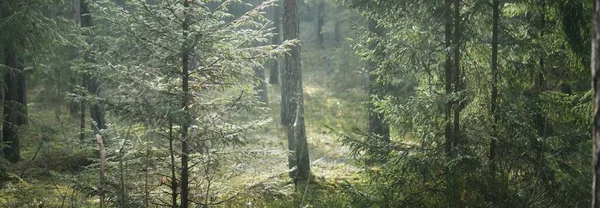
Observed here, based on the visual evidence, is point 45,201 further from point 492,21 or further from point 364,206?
point 492,21

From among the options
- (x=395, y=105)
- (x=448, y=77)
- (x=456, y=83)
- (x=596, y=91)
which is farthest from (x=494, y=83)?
(x=596, y=91)

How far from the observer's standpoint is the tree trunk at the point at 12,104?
11.8 m

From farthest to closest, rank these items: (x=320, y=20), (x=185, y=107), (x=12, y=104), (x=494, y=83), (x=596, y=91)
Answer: (x=320, y=20)
(x=12, y=104)
(x=494, y=83)
(x=185, y=107)
(x=596, y=91)

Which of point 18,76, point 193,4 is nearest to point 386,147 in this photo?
point 193,4

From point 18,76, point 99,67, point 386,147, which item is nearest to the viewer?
point 99,67

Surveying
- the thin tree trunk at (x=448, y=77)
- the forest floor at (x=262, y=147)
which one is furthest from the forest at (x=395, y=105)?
the forest floor at (x=262, y=147)

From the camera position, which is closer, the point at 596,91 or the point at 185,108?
the point at 596,91

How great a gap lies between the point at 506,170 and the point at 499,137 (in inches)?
33.2

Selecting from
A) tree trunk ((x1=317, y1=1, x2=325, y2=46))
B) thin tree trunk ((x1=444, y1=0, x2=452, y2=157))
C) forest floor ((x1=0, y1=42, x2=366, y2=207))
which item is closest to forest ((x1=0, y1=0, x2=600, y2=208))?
thin tree trunk ((x1=444, y1=0, x2=452, y2=157))

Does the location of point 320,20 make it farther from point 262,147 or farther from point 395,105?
point 395,105

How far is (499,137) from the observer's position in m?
7.02

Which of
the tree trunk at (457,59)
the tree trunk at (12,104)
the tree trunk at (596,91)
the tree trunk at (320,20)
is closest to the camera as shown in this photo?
the tree trunk at (596,91)

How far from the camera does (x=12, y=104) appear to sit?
472 inches

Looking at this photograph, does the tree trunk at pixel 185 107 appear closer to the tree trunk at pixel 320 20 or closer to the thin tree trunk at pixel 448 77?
the thin tree trunk at pixel 448 77
